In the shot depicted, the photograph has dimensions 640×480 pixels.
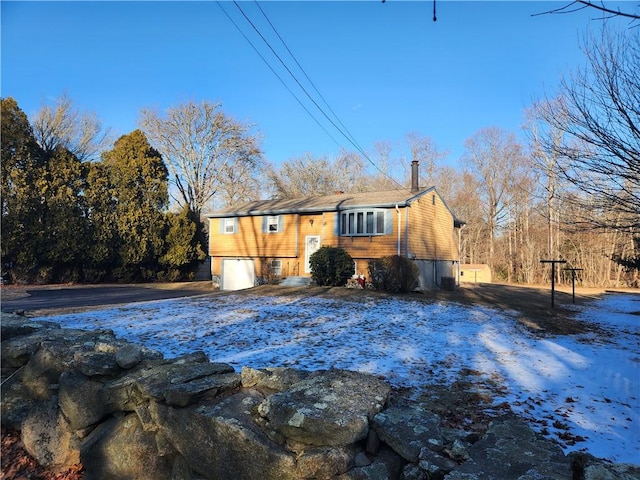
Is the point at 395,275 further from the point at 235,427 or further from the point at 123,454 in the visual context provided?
the point at 235,427

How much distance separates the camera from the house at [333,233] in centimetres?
1799

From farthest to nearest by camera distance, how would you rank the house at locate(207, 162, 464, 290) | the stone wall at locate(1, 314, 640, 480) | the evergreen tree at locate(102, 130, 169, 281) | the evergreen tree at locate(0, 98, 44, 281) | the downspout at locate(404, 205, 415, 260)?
the evergreen tree at locate(102, 130, 169, 281), the evergreen tree at locate(0, 98, 44, 281), the house at locate(207, 162, 464, 290), the downspout at locate(404, 205, 415, 260), the stone wall at locate(1, 314, 640, 480)

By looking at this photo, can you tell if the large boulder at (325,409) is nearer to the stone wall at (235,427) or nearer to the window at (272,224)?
the stone wall at (235,427)

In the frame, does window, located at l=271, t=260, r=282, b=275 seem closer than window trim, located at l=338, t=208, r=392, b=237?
No

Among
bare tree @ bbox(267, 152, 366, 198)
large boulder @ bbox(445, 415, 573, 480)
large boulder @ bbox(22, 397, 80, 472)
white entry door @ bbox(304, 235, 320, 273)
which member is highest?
bare tree @ bbox(267, 152, 366, 198)

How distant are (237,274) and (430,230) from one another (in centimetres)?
1106

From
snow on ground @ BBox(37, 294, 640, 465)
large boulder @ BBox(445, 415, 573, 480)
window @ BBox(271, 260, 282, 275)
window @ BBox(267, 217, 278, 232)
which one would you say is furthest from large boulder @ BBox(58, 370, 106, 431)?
window @ BBox(267, 217, 278, 232)

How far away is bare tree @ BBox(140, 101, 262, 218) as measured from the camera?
105 feet

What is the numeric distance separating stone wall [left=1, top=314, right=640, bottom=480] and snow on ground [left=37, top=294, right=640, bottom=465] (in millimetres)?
1059

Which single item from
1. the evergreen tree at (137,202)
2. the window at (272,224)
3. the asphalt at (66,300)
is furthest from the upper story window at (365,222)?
the evergreen tree at (137,202)

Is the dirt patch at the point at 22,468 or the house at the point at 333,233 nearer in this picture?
the dirt patch at the point at 22,468

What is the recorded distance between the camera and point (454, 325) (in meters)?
8.41

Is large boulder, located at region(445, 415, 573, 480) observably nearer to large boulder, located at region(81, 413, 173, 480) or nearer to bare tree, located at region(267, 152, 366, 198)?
large boulder, located at region(81, 413, 173, 480)

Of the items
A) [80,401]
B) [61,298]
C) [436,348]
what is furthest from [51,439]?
[61,298]
